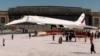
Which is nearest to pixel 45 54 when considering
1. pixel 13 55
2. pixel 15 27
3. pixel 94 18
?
pixel 13 55

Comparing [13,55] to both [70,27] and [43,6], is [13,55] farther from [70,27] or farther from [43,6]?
[43,6]

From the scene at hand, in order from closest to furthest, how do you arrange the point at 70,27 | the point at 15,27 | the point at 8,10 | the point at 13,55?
the point at 13,55
the point at 70,27
the point at 15,27
the point at 8,10

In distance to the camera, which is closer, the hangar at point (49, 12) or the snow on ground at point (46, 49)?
the snow on ground at point (46, 49)

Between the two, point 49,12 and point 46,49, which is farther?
point 49,12

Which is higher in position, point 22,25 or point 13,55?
point 13,55

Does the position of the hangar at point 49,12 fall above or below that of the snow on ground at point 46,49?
below

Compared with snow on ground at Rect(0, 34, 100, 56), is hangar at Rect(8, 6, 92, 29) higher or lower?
lower

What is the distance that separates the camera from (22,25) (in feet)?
419

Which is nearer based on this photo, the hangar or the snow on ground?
the snow on ground

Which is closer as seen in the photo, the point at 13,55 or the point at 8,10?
the point at 13,55

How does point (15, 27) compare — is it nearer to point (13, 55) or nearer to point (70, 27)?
point (70, 27)

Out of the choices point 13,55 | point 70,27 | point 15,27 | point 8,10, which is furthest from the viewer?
point 8,10

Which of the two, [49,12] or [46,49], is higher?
[46,49]

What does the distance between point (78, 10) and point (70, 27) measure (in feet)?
176
